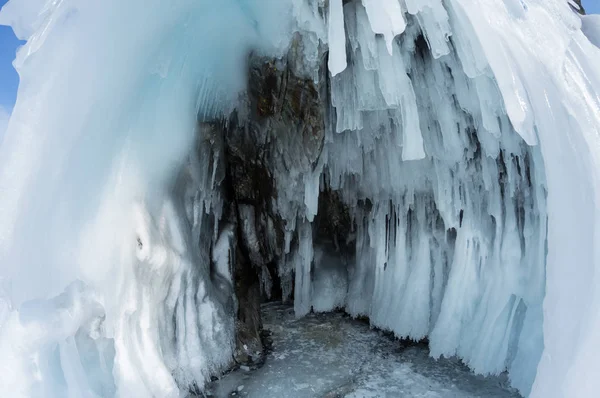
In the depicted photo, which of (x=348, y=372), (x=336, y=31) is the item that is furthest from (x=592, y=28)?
(x=348, y=372)

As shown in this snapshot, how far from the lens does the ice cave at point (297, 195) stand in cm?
349

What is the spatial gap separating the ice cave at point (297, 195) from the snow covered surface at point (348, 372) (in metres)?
0.04

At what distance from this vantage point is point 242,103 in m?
6.11

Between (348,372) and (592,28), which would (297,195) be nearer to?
(348,372)

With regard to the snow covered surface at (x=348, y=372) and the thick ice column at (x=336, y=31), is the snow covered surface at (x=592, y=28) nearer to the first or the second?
the thick ice column at (x=336, y=31)

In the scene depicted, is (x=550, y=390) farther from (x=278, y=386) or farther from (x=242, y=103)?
(x=242, y=103)

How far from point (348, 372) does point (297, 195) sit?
9.04 feet

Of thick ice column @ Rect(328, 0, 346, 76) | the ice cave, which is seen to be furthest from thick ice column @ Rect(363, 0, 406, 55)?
thick ice column @ Rect(328, 0, 346, 76)

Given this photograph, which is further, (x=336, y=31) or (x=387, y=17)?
(x=336, y=31)

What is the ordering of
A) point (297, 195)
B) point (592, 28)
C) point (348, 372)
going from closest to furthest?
point (592, 28)
point (348, 372)
point (297, 195)

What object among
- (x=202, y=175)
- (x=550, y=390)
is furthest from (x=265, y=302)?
(x=550, y=390)

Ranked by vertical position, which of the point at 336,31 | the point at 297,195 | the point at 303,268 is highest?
the point at 336,31

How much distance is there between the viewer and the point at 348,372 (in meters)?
5.37

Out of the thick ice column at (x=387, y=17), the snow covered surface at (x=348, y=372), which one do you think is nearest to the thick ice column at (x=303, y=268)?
the snow covered surface at (x=348, y=372)
